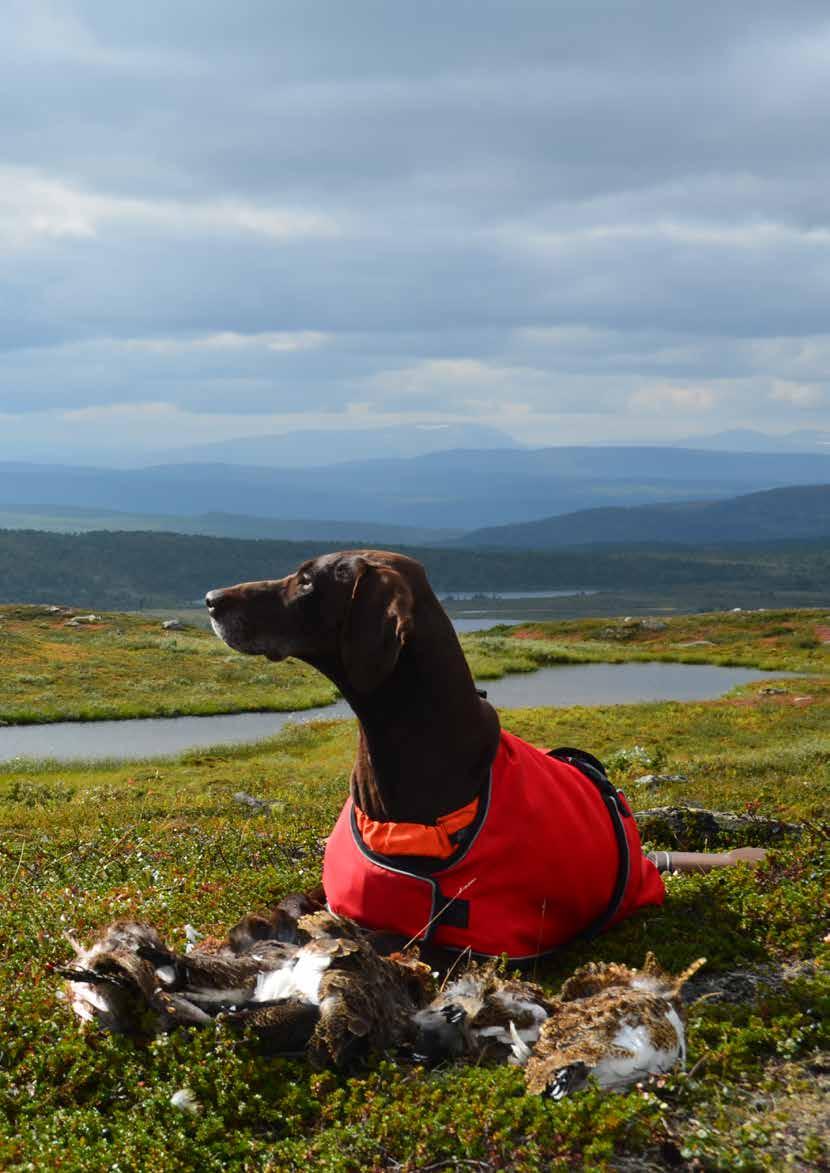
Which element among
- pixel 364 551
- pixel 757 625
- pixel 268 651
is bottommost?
pixel 757 625

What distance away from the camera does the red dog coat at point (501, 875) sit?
22.4ft

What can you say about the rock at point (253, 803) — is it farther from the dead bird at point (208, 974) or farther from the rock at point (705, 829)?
the dead bird at point (208, 974)

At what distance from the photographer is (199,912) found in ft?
27.9

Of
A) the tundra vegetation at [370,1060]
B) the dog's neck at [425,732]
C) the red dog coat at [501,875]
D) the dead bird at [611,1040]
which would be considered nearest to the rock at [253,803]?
the tundra vegetation at [370,1060]

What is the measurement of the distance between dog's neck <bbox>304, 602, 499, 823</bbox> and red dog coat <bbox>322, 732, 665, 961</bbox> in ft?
0.77

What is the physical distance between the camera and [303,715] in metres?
35.2

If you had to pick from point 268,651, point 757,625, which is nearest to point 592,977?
point 268,651

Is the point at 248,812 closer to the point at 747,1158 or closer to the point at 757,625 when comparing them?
the point at 747,1158

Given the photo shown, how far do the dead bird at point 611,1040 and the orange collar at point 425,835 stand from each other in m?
1.38

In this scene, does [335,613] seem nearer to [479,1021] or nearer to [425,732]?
[425,732]

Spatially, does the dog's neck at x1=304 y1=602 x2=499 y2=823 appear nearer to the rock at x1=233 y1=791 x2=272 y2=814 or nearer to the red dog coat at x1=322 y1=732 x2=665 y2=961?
the red dog coat at x1=322 y1=732 x2=665 y2=961

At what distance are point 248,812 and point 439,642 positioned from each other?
10.1 metres

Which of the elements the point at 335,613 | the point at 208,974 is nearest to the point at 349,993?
the point at 208,974

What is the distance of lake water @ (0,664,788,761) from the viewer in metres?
A: 28.3
